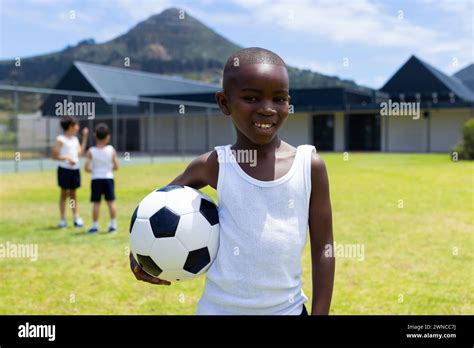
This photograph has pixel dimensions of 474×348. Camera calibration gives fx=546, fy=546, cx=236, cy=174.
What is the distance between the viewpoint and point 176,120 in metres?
39.3

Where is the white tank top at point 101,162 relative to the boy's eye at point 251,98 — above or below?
below

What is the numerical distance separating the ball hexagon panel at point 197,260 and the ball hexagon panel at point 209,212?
124 millimetres

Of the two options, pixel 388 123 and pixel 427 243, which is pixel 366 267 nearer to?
pixel 427 243

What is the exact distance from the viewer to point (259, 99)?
218cm

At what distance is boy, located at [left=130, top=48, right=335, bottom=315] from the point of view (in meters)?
2.18

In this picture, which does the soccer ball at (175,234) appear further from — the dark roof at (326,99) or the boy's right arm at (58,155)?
the dark roof at (326,99)

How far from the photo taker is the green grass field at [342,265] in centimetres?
480

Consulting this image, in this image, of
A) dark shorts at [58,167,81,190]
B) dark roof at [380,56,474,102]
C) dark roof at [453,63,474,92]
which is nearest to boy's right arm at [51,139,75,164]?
dark shorts at [58,167,81,190]

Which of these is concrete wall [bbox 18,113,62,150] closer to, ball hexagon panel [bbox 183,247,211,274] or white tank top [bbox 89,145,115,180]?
white tank top [bbox 89,145,115,180]

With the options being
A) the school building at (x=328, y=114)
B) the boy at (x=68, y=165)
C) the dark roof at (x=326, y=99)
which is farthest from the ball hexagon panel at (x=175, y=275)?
the dark roof at (x=326, y=99)

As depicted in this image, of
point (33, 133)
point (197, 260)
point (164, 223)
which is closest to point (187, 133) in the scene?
point (33, 133)

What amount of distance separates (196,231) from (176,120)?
37.4 m
